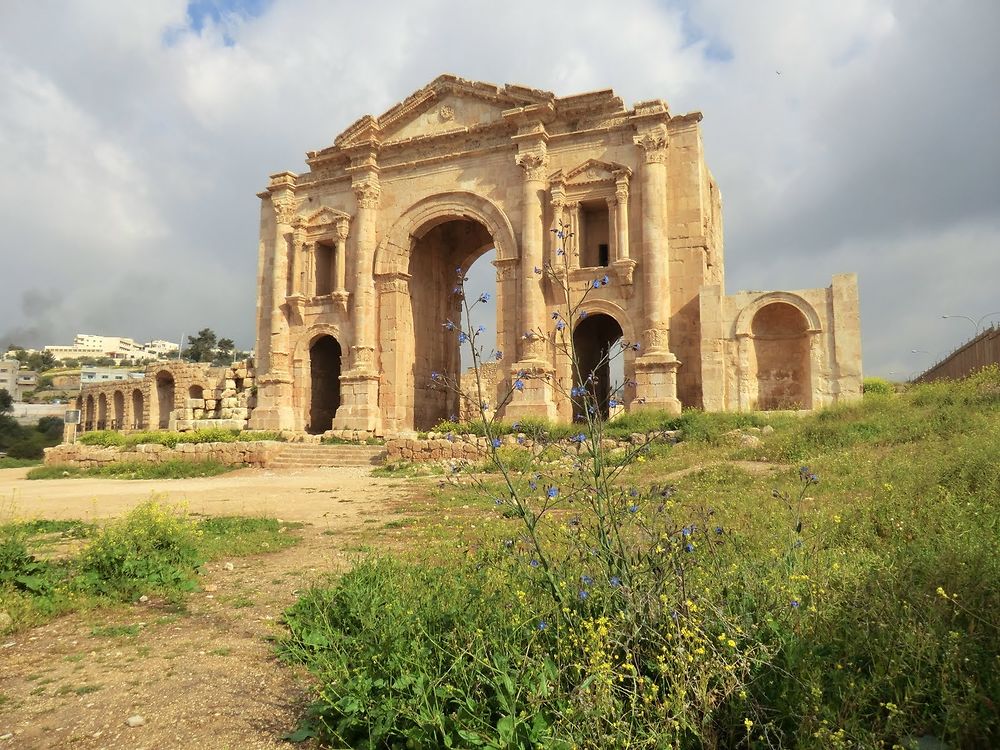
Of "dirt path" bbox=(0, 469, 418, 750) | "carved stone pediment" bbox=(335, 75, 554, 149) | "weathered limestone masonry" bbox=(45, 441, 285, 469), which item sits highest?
"carved stone pediment" bbox=(335, 75, 554, 149)

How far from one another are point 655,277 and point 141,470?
15.3m

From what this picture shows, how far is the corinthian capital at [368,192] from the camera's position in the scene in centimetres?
2164

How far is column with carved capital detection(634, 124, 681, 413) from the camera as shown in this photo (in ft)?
57.2

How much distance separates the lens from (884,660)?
7.33 feet

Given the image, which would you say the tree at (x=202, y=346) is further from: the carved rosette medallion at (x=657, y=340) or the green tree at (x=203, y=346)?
the carved rosette medallion at (x=657, y=340)

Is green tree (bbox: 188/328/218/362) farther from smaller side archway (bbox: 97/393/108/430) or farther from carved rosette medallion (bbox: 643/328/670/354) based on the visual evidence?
carved rosette medallion (bbox: 643/328/670/354)

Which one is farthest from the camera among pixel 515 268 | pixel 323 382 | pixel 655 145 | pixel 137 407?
pixel 137 407

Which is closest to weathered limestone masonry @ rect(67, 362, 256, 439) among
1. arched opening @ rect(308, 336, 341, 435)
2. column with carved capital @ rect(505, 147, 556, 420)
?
arched opening @ rect(308, 336, 341, 435)

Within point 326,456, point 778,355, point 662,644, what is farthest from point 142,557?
point 778,355

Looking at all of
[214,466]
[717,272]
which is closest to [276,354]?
[214,466]

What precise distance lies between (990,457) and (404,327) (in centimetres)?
1790

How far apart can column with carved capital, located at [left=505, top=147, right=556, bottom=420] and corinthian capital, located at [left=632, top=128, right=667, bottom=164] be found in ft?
10.2

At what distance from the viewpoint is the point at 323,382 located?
2439 centimetres

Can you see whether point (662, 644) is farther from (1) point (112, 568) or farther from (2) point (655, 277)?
(2) point (655, 277)
